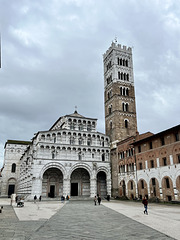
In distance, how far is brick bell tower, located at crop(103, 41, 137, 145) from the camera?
47.4 meters

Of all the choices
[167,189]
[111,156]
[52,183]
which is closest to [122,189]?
[111,156]

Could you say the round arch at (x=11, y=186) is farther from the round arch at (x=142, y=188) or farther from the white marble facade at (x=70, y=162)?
the round arch at (x=142, y=188)

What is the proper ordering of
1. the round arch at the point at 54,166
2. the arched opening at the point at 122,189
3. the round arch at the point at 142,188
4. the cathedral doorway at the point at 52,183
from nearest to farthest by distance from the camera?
the round arch at the point at 142,188 → the round arch at the point at 54,166 → the arched opening at the point at 122,189 → the cathedral doorway at the point at 52,183

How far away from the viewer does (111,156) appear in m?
45.4

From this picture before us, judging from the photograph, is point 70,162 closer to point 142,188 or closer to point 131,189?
point 131,189

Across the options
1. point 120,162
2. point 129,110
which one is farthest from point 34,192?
point 129,110

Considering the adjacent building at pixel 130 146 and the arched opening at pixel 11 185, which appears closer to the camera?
the adjacent building at pixel 130 146

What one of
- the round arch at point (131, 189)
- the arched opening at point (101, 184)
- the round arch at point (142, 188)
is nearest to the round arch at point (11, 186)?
the arched opening at point (101, 184)

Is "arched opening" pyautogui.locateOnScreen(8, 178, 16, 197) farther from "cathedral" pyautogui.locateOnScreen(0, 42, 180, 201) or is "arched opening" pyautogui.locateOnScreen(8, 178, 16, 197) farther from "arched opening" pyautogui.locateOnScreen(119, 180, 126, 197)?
"arched opening" pyautogui.locateOnScreen(119, 180, 126, 197)

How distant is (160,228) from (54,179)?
32794 millimetres

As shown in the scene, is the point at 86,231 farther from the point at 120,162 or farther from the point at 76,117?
the point at 76,117

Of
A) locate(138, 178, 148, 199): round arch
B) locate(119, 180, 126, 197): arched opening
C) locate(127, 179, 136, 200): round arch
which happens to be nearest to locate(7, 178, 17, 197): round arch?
locate(119, 180, 126, 197): arched opening

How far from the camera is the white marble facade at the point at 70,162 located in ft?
127

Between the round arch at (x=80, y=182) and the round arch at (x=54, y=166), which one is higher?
the round arch at (x=54, y=166)
